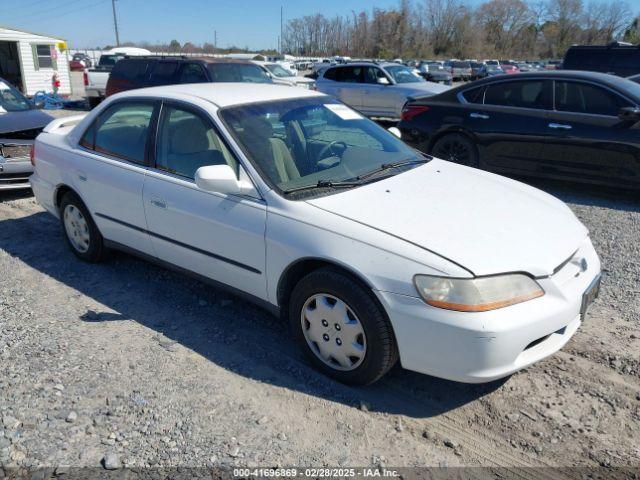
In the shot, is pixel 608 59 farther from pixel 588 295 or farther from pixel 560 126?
pixel 588 295

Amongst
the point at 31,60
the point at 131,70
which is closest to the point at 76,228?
the point at 131,70

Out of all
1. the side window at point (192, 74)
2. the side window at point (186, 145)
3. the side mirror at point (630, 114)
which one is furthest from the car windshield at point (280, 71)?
the side window at point (186, 145)

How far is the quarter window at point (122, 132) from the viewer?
4028 mm

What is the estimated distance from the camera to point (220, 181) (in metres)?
3.14

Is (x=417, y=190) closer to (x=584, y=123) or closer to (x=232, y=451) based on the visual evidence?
(x=232, y=451)

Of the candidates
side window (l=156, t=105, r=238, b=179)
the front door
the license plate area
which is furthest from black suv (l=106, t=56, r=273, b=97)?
the license plate area

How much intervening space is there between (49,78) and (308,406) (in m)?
24.3

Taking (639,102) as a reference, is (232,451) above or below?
below

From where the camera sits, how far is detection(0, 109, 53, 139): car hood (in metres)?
6.96

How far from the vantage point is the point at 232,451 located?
8.42 ft

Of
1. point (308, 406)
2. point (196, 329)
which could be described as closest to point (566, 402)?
point (308, 406)

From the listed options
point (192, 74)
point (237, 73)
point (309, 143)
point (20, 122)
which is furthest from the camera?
point (237, 73)

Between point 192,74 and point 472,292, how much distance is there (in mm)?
9268

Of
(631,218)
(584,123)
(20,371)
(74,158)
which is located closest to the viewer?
(20,371)
